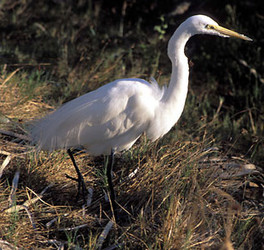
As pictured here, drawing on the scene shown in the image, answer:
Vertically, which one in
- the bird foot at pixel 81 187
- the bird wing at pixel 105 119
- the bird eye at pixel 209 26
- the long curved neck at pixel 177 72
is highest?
the bird eye at pixel 209 26

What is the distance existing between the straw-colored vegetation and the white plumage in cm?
22

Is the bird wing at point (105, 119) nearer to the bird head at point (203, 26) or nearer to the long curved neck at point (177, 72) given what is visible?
the long curved neck at point (177, 72)

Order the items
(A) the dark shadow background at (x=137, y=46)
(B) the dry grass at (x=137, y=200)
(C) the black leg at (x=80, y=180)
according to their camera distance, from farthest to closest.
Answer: (A) the dark shadow background at (x=137, y=46) → (C) the black leg at (x=80, y=180) → (B) the dry grass at (x=137, y=200)

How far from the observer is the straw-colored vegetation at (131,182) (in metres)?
2.35

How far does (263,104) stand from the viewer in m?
4.38

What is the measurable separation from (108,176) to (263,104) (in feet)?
7.49

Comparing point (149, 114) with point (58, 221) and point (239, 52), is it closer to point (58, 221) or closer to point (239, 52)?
point (58, 221)

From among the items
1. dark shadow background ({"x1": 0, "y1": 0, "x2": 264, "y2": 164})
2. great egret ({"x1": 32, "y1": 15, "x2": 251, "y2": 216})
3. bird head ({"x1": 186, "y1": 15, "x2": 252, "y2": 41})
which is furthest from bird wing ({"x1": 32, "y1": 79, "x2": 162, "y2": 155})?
dark shadow background ({"x1": 0, "y1": 0, "x2": 264, "y2": 164})

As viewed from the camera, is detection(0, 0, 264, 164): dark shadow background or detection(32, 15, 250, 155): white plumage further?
detection(0, 0, 264, 164): dark shadow background

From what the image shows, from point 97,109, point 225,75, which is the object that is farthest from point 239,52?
point 97,109

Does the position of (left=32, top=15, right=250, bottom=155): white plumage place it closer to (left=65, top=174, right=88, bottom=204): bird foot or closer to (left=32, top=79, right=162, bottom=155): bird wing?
(left=32, top=79, right=162, bottom=155): bird wing

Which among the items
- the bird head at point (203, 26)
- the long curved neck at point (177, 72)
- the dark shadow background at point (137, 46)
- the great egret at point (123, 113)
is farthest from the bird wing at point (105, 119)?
the dark shadow background at point (137, 46)


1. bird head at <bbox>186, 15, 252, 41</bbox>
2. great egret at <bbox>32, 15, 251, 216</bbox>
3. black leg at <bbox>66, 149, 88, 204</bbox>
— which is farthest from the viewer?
black leg at <bbox>66, 149, 88, 204</bbox>

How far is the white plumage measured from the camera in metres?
2.62
